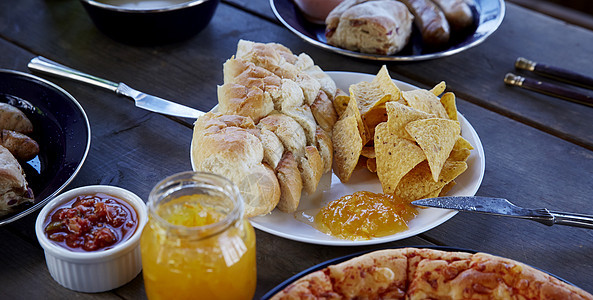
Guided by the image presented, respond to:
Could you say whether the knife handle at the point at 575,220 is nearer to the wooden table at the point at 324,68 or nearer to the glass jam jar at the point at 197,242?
the wooden table at the point at 324,68

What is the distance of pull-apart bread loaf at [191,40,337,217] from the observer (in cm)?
159

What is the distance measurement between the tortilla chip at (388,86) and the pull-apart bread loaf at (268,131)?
0.17m

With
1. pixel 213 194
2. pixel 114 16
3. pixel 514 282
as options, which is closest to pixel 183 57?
pixel 114 16

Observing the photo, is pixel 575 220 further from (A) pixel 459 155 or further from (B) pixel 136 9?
(B) pixel 136 9

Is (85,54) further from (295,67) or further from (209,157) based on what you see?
(209,157)

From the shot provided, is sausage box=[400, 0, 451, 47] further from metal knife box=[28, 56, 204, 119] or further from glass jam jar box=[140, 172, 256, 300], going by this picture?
glass jam jar box=[140, 172, 256, 300]

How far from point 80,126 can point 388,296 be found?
1.16m

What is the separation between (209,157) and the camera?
5.27ft

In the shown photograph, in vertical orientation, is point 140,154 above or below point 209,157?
below

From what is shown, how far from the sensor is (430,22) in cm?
254

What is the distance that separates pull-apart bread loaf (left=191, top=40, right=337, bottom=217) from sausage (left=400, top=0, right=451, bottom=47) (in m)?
0.76

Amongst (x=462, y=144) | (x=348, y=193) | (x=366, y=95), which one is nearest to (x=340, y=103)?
(x=366, y=95)

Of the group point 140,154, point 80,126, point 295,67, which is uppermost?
point 295,67

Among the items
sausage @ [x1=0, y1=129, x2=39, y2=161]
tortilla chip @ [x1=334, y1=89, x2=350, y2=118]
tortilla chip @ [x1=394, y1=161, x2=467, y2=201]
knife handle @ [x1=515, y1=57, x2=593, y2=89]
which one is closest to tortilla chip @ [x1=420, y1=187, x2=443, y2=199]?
tortilla chip @ [x1=394, y1=161, x2=467, y2=201]
